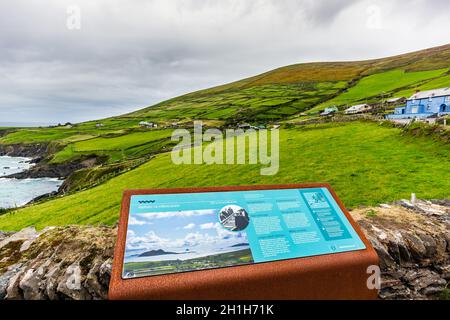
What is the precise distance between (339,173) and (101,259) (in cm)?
1777

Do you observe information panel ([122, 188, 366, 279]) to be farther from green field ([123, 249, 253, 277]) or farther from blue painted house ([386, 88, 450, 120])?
blue painted house ([386, 88, 450, 120])

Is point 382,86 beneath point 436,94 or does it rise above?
above

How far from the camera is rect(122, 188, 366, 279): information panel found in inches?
246

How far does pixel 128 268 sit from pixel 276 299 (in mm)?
3369

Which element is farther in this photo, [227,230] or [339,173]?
[339,173]

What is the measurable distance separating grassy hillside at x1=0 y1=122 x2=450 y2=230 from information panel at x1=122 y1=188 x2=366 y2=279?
8.40 metres

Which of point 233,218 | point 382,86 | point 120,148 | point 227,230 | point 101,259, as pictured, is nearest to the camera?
point 227,230

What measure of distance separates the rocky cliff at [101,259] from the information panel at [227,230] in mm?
1564

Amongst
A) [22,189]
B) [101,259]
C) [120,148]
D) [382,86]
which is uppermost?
[382,86]

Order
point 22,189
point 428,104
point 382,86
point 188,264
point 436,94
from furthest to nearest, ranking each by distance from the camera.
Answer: point 382,86, point 436,94, point 428,104, point 22,189, point 188,264

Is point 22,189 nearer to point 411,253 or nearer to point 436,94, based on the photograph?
point 411,253

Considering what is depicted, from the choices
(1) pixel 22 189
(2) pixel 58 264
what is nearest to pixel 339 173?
(2) pixel 58 264

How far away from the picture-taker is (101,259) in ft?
24.5

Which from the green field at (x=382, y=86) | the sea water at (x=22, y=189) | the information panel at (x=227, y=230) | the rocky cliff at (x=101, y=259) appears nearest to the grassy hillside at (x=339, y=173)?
the rocky cliff at (x=101, y=259)
